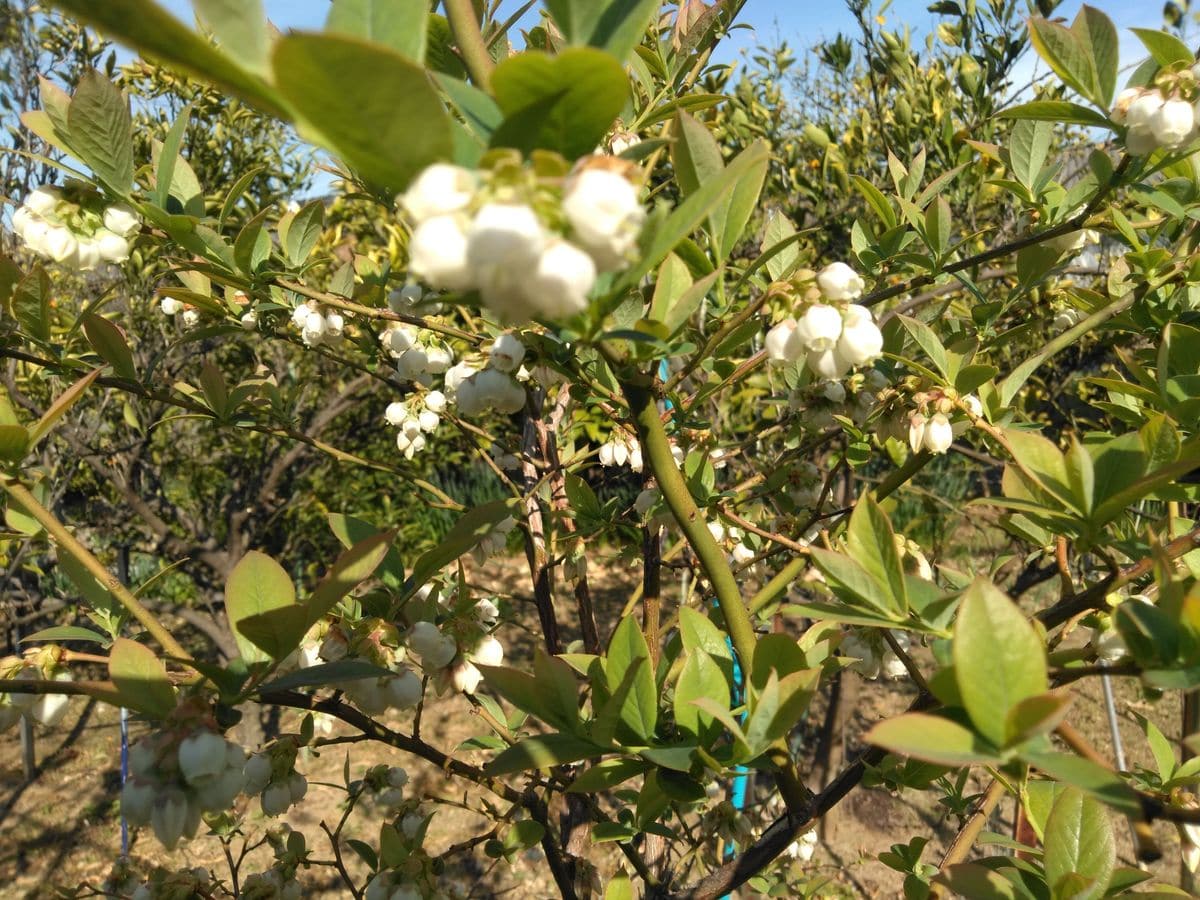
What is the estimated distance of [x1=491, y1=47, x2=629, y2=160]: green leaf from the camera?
38 cm

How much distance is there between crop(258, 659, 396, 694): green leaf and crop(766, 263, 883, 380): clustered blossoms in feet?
1.43

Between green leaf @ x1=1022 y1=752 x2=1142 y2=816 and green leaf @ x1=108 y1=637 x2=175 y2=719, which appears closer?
green leaf @ x1=1022 y1=752 x2=1142 y2=816

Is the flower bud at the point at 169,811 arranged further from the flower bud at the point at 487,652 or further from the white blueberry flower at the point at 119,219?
the white blueberry flower at the point at 119,219

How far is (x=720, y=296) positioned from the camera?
767 millimetres

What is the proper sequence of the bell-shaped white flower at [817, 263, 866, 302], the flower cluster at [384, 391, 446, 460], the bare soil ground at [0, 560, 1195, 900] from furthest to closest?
the bare soil ground at [0, 560, 1195, 900], the flower cluster at [384, 391, 446, 460], the bell-shaped white flower at [817, 263, 866, 302]

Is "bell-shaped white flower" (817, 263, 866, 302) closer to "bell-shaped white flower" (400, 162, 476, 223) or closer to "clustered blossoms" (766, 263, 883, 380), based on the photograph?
"clustered blossoms" (766, 263, 883, 380)

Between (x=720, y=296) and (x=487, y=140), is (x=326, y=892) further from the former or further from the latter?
(x=487, y=140)

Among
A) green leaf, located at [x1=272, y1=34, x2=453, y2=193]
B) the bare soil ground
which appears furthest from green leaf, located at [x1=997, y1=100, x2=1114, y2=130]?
the bare soil ground

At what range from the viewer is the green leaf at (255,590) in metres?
0.67

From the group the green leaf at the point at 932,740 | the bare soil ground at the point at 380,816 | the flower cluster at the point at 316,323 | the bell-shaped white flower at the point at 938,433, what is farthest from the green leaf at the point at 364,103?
the bare soil ground at the point at 380,816

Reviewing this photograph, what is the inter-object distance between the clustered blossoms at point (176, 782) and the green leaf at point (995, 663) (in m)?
0.52

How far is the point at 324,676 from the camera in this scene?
2.04 ft

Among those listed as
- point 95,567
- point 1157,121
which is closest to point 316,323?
point 95,567

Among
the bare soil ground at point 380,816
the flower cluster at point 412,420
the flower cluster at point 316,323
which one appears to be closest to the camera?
the flower cluster at point 316,323
